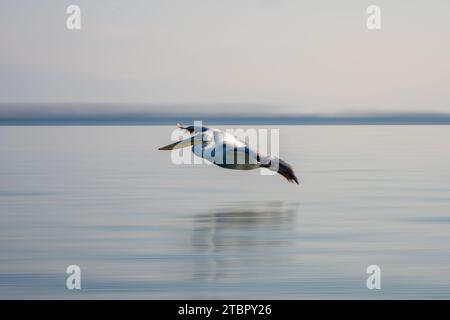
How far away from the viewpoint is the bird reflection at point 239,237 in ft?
31.2

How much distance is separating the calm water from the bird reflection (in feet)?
0.05

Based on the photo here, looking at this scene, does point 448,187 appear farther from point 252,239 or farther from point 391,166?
point 252,239

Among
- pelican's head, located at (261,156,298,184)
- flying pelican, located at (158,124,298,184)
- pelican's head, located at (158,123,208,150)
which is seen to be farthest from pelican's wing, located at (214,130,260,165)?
pelican's head, located at (158,123,208,150)

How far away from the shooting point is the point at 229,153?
520 inches

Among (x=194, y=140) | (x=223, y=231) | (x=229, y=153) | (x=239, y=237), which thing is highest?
(x=194, y=140)

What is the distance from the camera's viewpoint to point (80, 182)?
15750 mm

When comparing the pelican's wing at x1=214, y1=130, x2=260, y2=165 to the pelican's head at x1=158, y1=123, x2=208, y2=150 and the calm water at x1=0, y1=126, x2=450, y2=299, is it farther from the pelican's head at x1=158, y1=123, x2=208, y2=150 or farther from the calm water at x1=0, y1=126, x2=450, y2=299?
the calm water at x1=0, y1=126, x2=450, y2=299

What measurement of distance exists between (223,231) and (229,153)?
2.28m

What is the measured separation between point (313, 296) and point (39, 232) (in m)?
4.07

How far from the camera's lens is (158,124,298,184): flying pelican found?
13.2m

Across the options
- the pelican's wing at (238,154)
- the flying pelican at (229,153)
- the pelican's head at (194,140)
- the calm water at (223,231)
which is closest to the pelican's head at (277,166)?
the flying pelican at (229,153)

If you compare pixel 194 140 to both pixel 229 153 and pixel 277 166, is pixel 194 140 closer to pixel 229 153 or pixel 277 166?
pixel 229 153

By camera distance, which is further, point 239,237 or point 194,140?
point 194,140

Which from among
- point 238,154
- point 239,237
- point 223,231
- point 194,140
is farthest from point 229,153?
point 239,237
